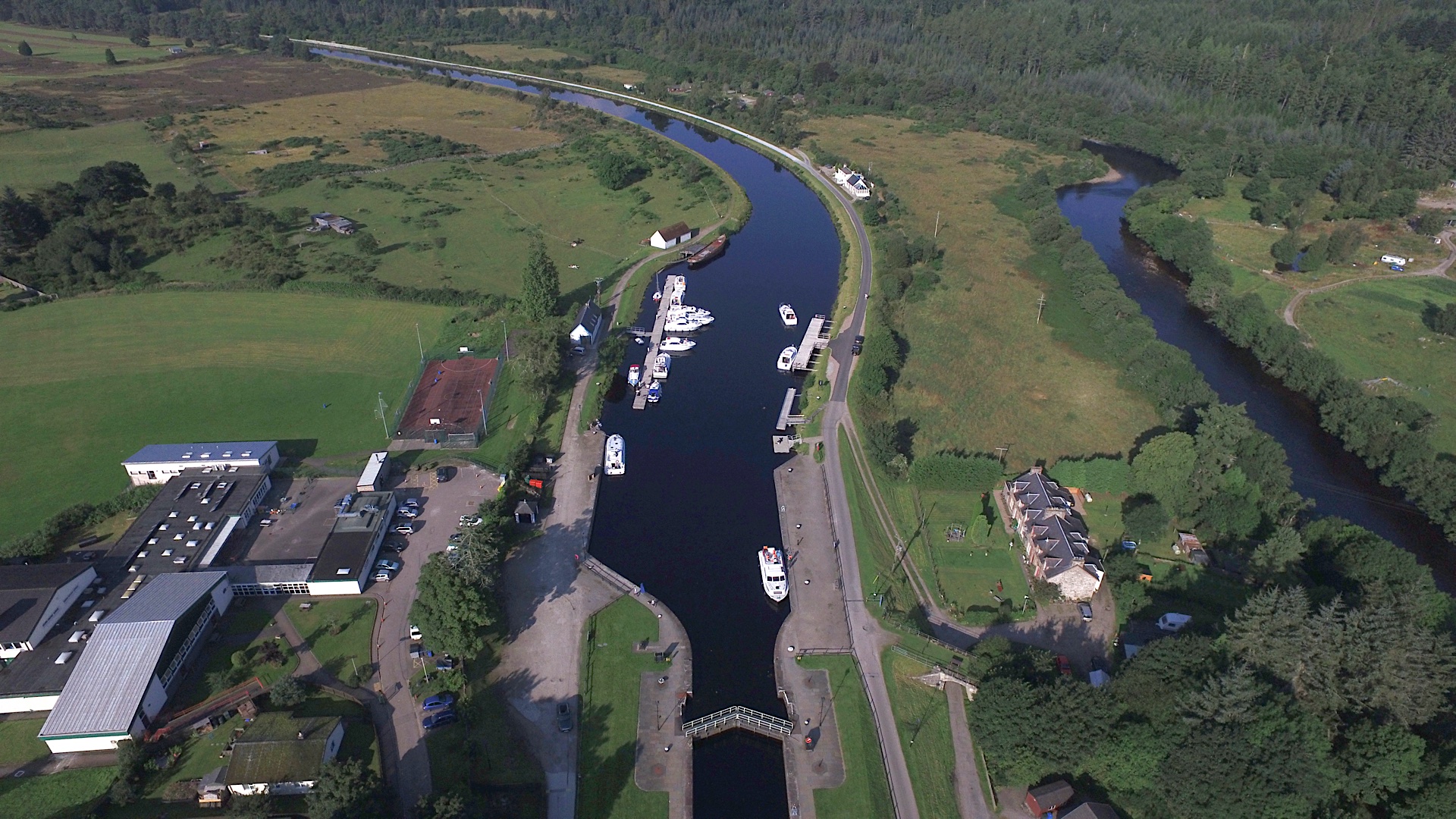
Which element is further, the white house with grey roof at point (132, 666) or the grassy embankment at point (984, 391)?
the grassy embankment at point (984, 391)

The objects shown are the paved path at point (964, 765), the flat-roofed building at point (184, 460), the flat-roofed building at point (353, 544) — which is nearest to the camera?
the paved path at point (964, 765)

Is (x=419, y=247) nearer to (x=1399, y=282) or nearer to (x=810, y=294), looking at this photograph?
(x=810, y=294)

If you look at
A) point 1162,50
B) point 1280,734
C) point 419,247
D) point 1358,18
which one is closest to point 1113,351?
point 1280,734

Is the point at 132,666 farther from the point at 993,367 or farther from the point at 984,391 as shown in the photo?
the point at 993,367

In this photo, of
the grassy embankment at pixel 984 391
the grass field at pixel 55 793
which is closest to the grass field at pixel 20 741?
the grass field at pixel 55 793

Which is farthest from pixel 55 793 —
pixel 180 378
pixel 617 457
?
pixel 180 378

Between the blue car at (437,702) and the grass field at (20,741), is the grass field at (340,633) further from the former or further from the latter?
the grass field at (20,741)

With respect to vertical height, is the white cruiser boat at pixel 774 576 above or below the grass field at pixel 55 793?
above
